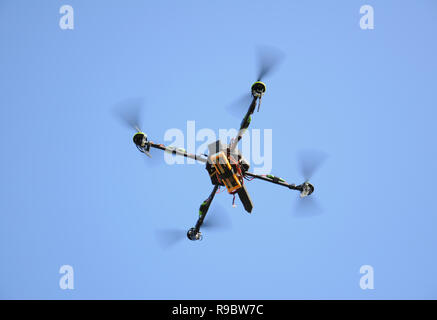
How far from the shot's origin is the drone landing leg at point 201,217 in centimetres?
1964

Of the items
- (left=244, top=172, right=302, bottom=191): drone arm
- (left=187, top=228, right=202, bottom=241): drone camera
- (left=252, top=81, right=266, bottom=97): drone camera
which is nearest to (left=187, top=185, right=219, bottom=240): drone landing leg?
(left=187, top=228, right=202, bottom=241): drone camera

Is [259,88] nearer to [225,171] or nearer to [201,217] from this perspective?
[225,171]

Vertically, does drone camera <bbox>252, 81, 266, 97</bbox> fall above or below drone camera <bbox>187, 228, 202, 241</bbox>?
above

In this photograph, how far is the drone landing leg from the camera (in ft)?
64.4

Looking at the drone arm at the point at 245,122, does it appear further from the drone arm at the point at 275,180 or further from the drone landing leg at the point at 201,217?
the drone landing leg at the point at 201,217

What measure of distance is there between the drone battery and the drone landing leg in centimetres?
107

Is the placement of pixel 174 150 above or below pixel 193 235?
above

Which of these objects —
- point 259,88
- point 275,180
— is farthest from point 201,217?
point 259,88

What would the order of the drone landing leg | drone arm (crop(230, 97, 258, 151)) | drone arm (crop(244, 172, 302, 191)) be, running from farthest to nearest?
the drone landing leg → drone arm (crop(244, 172, 302, 191)) → drone arm (crop(230, 97, 258, 151))

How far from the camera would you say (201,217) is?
2038 centimetres

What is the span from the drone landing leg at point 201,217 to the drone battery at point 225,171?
3.52ft

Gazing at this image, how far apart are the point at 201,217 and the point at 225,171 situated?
3806mm

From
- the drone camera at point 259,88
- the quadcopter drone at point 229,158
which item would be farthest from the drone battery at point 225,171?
the drone camera at point 259,88

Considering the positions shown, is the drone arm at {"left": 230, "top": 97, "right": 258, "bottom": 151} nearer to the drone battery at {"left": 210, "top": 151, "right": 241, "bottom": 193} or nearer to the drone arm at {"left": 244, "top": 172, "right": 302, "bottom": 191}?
the drone battery at {"left": 210, "top": 151, "right": 241, "bottom": 193}
